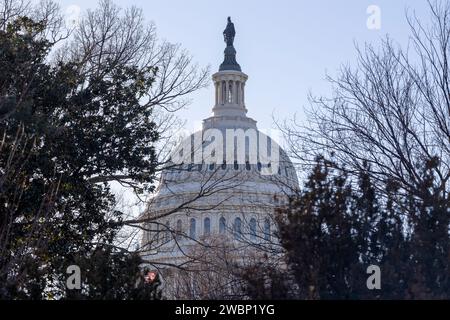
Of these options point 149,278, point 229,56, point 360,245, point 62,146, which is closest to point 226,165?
point 229,56

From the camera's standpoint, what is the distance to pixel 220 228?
7538 cm

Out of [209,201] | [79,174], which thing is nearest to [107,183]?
[79,174]

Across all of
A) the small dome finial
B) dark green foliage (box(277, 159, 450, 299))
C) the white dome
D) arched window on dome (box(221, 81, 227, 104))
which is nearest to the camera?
dark green foliage (box(277, 159, 450, 299))

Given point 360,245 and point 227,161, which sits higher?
point 227,161

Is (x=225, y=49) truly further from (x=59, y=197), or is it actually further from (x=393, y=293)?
(x=393, y=293)

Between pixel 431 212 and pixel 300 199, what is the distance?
1.67m

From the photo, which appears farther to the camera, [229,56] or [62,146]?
[229,56]

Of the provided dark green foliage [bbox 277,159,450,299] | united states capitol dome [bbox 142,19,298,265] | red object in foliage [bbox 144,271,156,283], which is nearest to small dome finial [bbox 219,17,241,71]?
united states capitol dome [bbox 142,19,298,265]

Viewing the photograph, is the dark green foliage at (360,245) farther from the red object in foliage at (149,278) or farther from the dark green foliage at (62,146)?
the dark green foliage at (62,146)

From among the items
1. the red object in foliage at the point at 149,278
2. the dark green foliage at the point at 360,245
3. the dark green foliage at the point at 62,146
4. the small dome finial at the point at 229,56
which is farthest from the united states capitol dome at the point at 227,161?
the dark green foliage at the point at 360,245

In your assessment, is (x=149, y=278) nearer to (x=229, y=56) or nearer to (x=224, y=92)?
(x=224, y=92)

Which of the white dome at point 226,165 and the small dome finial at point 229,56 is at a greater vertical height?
the small dome finial at point 229,56

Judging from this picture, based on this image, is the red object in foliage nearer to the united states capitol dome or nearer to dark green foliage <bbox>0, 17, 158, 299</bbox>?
dark green foliage <bbox>0, 17, 158, 299</bbox>

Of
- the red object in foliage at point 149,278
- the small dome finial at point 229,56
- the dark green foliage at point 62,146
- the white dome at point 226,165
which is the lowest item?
the red object in foliage at point 149,278
